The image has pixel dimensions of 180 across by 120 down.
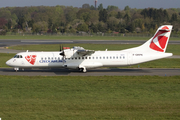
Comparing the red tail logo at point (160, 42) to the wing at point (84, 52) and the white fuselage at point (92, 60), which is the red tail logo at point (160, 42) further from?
the wing at point (84, 52)

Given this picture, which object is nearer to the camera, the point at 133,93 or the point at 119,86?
the point at 133,93

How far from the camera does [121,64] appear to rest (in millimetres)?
29453

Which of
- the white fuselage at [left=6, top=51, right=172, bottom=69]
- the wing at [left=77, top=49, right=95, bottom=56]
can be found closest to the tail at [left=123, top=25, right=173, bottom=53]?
the white fuselage at [left=6, top=51, right=172, bottom=69]

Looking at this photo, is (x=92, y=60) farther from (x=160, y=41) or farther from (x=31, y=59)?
(x=160, y=41)

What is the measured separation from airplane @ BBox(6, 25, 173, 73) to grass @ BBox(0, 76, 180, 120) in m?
3.90

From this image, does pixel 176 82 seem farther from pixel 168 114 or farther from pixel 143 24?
pixel 143 24

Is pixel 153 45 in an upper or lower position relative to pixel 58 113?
upper

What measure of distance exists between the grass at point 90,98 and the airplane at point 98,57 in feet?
12.8

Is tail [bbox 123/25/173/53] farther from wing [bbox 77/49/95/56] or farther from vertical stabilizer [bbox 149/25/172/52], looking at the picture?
wing [bbox 77/49/95/56]

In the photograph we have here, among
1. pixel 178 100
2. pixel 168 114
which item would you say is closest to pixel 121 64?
pixel 178 100

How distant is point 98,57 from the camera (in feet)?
96.7

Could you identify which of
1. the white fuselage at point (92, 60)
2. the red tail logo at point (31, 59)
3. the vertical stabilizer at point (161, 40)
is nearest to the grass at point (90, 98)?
the white fuselage at point (92, 60)

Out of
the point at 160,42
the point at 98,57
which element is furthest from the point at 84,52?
the point at 160,42

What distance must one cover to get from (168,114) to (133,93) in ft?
16.9
